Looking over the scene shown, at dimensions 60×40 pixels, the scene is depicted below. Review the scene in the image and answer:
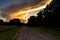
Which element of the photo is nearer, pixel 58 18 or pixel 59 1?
pixel 58 18

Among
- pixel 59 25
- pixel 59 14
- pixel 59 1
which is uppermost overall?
pixel 59 1

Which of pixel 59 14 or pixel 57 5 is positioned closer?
pixel 59 14

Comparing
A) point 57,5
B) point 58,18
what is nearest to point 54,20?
point 58,18

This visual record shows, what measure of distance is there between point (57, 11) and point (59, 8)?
7.28 feet

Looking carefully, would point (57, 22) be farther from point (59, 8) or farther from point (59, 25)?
point (59, 8)

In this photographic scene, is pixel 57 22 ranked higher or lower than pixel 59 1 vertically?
lower

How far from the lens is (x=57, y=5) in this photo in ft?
399

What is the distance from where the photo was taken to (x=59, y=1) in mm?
121000

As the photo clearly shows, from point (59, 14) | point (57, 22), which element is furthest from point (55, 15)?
point (57, 22)

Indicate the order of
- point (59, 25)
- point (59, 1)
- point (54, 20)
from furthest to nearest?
1. point (59, 1)
2. point (54, 20)
3. point (59, 25)

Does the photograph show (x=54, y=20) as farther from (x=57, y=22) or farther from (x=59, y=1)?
(x=59, y=1)

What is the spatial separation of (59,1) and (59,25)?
24000 millimetres

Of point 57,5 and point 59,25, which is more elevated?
point 57,5

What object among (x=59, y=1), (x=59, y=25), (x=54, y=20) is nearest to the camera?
(x=59, y=25)
